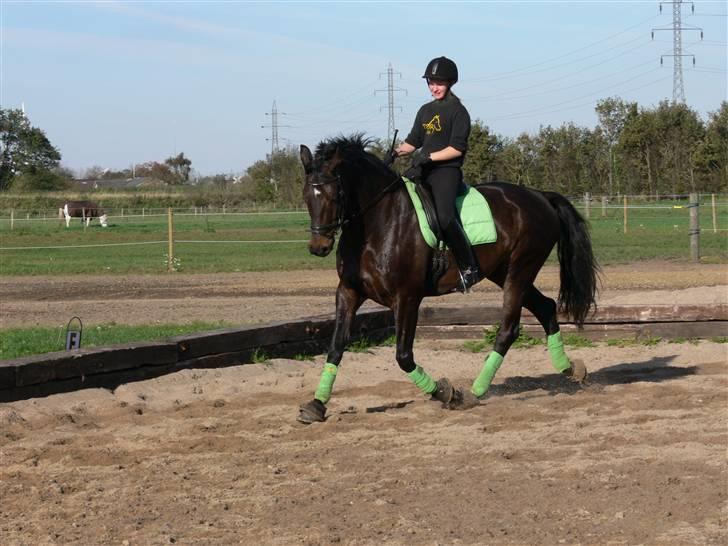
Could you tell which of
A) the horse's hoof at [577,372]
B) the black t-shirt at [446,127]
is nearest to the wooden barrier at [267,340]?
the horse's hoof at [577,372]

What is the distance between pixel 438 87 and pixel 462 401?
266cm

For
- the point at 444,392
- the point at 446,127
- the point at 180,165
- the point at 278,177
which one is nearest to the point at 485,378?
the point at 444,392

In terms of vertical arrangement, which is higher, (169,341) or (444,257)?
(444,257)

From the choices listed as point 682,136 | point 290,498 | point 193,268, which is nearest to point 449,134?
point 290,498

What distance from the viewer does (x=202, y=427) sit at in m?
7.51

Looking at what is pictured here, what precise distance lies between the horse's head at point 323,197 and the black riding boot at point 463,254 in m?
1.02

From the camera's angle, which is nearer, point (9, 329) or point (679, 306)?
point (679, 306)

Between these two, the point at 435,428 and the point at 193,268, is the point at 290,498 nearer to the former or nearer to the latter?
the point at 435,428

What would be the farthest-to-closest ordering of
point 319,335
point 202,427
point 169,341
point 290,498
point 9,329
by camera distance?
point 9,329
point 319,335
point 169,341
point 202,427
point 290,498

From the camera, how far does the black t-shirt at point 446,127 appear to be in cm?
845

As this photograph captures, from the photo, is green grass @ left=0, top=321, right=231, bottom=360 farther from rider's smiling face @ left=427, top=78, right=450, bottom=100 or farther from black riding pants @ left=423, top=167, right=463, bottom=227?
rider's smiling face @ left=427, top=78, right=450, bottom=100

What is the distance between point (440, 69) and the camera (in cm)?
849

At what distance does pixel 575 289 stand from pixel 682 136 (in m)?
43.8

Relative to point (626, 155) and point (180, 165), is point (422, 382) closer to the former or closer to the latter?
point (626, 155)
